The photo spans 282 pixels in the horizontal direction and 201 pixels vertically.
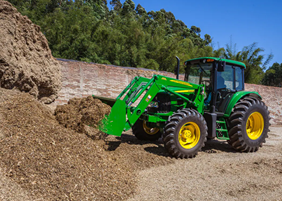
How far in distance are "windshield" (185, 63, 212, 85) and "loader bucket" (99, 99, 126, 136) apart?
251 centimetres

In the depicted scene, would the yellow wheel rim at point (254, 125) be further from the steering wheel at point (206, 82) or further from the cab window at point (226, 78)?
the steering wheel at point (206, 82)

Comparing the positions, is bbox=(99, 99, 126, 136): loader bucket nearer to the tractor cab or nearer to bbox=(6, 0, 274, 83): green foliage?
the tractor cab

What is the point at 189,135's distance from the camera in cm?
489

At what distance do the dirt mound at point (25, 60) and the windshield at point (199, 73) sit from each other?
400 cm

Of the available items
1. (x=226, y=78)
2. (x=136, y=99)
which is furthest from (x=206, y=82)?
(x=136, y=99)

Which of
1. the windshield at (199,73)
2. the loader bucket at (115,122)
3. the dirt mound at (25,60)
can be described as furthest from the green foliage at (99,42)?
the loader bucket at (115,122)

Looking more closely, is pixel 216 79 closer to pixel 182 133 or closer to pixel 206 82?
pixel 206 82

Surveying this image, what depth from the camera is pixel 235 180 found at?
371 cm

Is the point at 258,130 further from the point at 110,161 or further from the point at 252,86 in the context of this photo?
the point at 252,86

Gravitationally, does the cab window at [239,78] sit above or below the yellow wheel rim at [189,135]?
above

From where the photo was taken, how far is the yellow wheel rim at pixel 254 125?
5.79 metres

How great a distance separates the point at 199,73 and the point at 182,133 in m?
1.84

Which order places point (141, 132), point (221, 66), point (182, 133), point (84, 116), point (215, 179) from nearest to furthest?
point (215, 179), point (84, 116), point (182, 133), point (221, 66), point (141, 132)

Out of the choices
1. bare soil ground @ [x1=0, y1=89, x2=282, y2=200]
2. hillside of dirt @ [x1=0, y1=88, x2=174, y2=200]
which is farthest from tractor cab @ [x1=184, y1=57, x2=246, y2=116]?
hillside of dirt @ [x1=0, y1=88, x2=174, y2=200]
